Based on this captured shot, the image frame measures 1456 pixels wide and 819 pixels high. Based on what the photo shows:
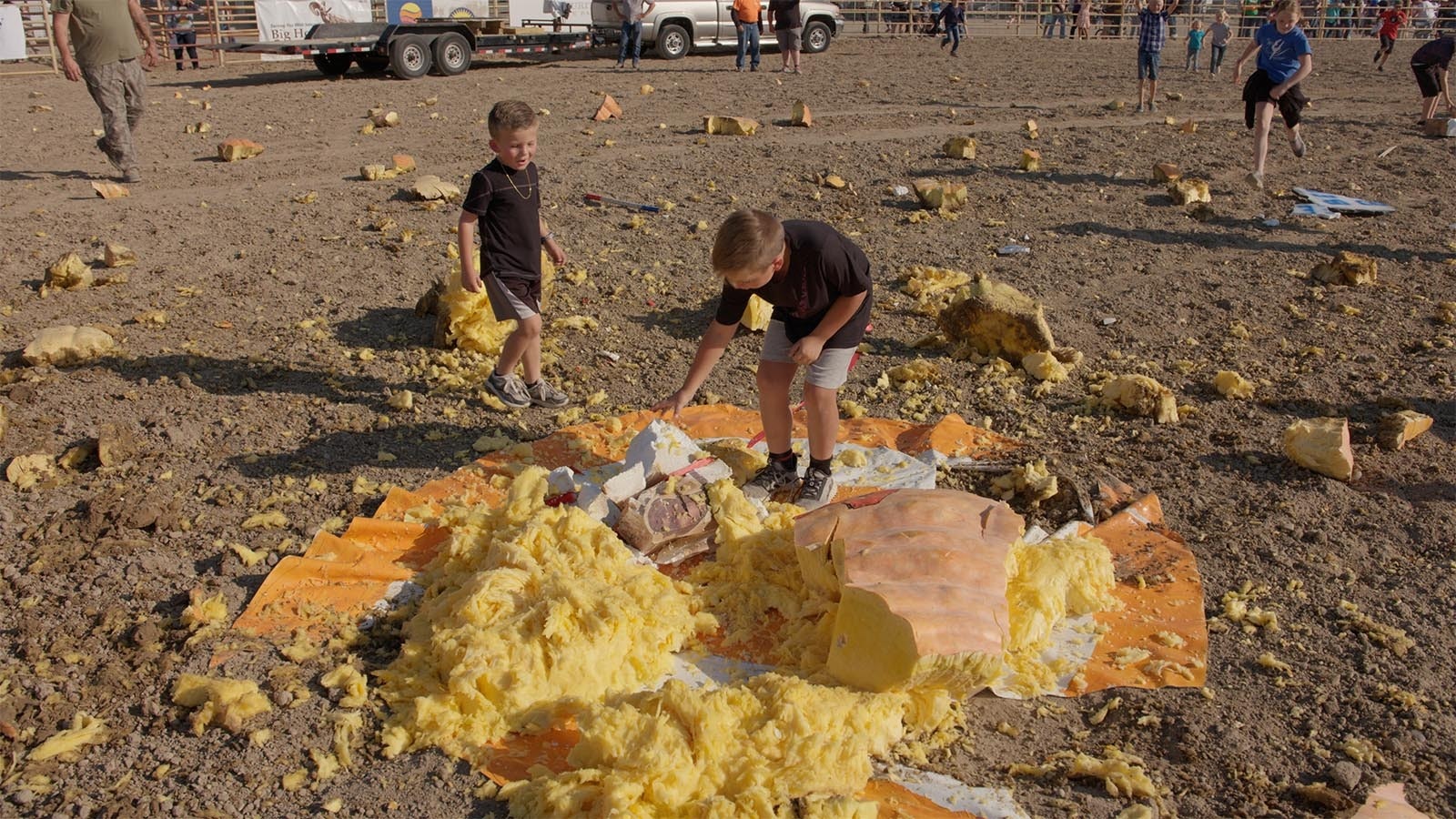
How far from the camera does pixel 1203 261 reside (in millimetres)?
7574

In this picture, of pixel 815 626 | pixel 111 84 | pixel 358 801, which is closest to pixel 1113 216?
pixel 815 626

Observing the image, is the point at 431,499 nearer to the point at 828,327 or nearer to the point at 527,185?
the point at 527,185

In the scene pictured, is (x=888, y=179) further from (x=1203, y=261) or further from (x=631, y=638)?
(x=631, y=638)

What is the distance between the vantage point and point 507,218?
16.4 ft

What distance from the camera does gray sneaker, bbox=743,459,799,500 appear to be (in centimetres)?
448

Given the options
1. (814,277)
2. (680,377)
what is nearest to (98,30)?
(680,377)

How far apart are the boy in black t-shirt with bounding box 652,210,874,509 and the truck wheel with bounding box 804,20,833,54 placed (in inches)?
707

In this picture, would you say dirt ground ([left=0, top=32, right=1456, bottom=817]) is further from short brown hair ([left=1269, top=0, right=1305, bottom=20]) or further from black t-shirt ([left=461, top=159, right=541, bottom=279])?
short brown hair ([left=1269, top=0, right=1305, bottom=20])

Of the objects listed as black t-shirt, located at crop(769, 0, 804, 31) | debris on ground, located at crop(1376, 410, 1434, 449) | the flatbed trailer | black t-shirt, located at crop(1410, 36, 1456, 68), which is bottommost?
debris on ground, located at crop(1376, 410, 1434, 449)

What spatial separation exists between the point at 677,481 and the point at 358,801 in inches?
68.6

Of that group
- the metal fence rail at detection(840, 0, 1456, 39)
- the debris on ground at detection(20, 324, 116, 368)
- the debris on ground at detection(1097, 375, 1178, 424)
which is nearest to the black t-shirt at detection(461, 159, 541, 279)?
the debris on ground at detection(20, 324, 116, 368)

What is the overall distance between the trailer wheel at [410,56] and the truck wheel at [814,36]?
7.76 metres

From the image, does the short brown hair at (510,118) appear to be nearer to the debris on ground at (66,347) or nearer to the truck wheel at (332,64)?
the debris on ground at (66,347)

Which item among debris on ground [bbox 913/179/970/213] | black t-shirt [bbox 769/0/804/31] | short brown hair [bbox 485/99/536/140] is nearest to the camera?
short brown hair [bbox 485/99/536/140]
